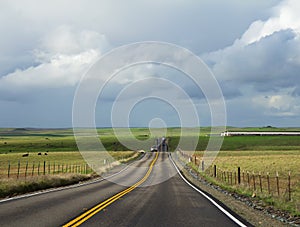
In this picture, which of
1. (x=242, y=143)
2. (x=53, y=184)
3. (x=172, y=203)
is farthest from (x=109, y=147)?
(x=172, y=203)

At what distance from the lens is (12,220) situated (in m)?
10.2

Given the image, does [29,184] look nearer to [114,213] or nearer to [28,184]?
[28,184]

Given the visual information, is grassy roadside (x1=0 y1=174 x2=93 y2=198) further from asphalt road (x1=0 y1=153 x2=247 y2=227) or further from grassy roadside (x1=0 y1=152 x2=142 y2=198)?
asphalt road (x1=0 y1=153 x2=247 y2=227)

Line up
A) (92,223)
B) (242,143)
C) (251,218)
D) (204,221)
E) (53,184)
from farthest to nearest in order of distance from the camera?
(242,143), (53,184), (251,218), (204,221), (92,223)

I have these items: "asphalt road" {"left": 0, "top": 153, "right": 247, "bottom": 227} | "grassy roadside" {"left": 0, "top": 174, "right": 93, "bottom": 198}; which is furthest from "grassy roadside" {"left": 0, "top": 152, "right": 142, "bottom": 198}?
"asphalt road" {"left": 0, "top": 153, "right": 247, "bottom": 227}

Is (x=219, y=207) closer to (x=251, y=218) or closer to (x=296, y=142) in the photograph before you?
(x=251, y=218)

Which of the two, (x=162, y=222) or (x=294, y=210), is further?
(x=294, y=210)

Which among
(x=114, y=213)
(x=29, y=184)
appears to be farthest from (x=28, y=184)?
(x=114, y=213)

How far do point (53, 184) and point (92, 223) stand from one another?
13322 mm

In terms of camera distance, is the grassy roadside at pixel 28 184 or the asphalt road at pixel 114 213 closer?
the asphalt road at pixel 114 213

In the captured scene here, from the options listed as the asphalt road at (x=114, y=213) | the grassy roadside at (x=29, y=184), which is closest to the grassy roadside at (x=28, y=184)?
the grassy roadside at (x=29, y=184)

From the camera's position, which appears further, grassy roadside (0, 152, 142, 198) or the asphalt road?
grassy roadside (0, 152, 142, 198)

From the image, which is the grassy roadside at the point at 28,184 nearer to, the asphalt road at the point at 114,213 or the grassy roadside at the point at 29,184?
the grassy roadside at the point at 29,184

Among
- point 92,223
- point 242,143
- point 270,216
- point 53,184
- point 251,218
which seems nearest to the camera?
point 92,223
